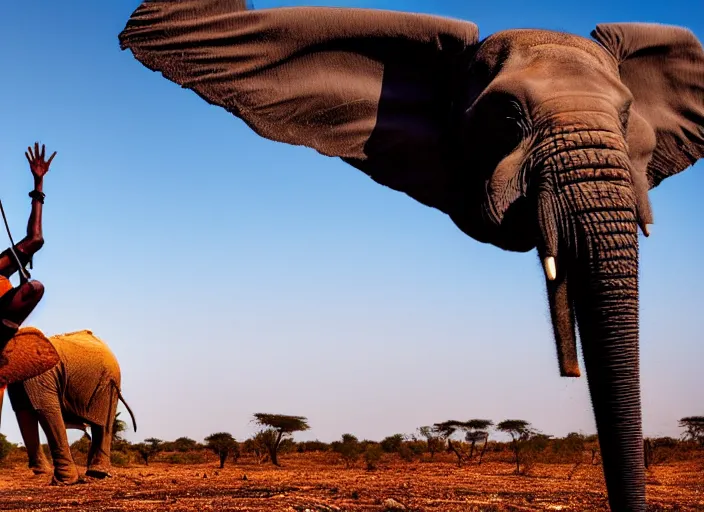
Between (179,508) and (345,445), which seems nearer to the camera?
(179,508)

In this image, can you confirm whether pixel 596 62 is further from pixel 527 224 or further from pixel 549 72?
pixel 527 224

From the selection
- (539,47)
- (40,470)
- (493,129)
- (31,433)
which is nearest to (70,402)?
(31,433)

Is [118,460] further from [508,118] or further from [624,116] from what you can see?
[624,116]

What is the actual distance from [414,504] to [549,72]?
6.23 meters

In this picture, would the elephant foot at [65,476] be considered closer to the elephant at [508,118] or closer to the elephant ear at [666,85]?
the elephant at [508,118]

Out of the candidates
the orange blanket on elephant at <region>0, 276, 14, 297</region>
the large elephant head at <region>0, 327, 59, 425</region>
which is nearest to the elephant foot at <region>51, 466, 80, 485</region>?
the large elephant head at <region>0, 327, 59, 425</region>

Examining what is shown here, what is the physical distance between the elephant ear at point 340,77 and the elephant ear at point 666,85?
1370mm

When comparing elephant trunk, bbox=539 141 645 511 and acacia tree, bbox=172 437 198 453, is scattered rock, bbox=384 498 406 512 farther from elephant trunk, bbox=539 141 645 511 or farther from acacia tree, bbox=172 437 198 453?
acacia tree, bbox=172 437 198 453

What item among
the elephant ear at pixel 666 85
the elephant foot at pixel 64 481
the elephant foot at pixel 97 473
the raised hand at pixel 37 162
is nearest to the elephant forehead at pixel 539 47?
the elephant ear at pixel 666 85

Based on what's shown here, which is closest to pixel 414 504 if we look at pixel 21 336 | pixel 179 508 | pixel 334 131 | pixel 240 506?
pixel 240 506

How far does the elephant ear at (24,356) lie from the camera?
4.01 metres

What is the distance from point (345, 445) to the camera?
2986 centimetres

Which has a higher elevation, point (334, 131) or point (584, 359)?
point (334, 131)

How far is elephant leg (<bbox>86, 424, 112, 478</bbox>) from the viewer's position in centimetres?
1233
